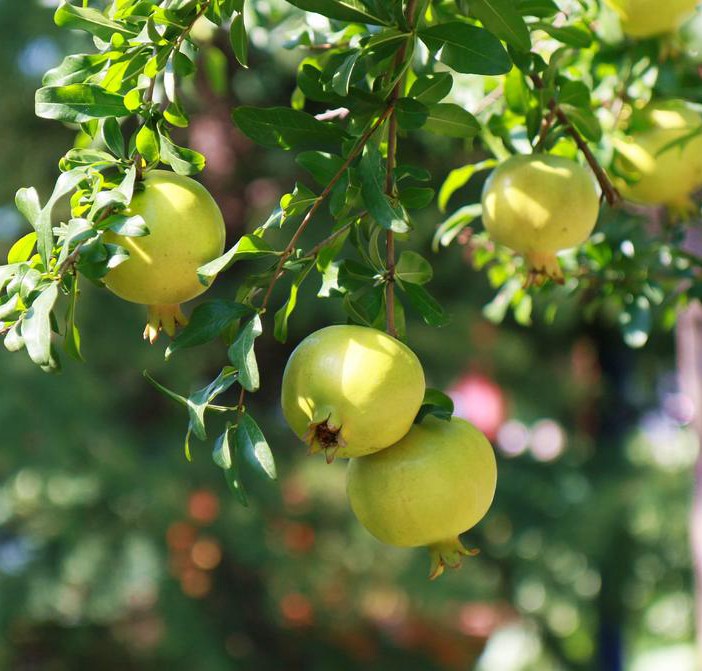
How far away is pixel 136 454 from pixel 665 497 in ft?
4.30

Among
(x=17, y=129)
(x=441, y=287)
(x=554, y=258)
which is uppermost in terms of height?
(x=554, y=258)

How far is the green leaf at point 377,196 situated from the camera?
395mm

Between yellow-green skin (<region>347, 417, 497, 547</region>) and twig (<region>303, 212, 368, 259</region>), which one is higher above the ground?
twig (<region>303, 212, 368, 259</region>)

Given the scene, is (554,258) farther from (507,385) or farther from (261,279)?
(507,385)

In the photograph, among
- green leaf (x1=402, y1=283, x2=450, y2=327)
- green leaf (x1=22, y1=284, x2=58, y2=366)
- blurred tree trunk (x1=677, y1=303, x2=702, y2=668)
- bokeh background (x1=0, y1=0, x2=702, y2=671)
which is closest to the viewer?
green leaf (x1=22, y1=284, x2=58, y2=366)

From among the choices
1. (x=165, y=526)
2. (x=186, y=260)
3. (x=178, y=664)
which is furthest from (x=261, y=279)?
(x=178, y=664)

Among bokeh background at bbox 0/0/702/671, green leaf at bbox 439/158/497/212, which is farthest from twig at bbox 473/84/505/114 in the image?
bokeh background at bbox 0/0/702/671

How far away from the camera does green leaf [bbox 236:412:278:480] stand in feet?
1.19

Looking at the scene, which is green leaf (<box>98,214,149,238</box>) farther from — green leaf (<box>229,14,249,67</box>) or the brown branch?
the brown branch

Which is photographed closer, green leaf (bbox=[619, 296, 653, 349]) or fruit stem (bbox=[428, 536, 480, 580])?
fruit stem (bbox=[428, 536, 480, 580])

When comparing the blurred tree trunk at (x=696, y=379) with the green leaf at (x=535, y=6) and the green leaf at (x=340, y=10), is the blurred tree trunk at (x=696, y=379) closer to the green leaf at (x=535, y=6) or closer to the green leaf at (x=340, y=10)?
the green leaf at (x=535, y=6)

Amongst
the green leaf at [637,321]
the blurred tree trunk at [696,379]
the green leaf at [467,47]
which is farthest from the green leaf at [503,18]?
the blurred tree trunk at [696,379]

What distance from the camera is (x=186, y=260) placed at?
40 centimetres

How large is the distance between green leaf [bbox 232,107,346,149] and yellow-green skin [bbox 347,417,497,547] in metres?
0.13
